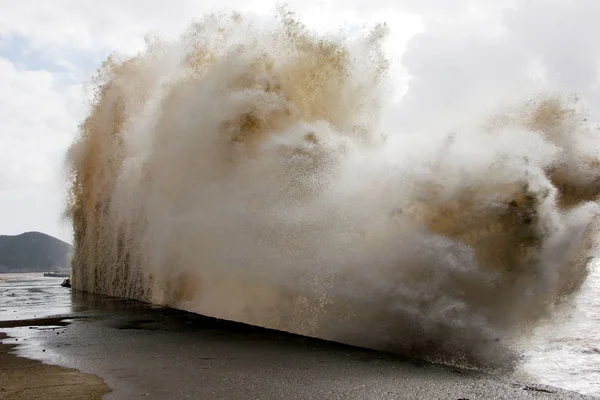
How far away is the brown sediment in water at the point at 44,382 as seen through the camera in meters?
5.62

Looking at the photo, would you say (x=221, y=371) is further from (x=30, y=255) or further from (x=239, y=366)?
(x=30, y=255)

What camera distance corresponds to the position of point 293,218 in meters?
10.2

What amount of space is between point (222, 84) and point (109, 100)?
1093 cm

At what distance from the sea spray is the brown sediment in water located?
416 cm

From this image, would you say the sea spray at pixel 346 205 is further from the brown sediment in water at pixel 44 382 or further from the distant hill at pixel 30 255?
the distant hill at pixel 30 255

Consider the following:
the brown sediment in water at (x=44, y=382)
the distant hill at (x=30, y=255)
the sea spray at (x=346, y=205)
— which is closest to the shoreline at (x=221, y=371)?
the brown sediment in water at (x=44, y=382)

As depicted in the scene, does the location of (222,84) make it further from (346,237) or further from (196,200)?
(346,237)

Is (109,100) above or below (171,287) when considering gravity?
above

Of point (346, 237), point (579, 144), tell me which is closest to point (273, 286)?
point (346, 237)

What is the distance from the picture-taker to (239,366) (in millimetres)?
7129

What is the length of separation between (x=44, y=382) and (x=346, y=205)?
213 inches

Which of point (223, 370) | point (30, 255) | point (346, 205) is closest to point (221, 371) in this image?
point (223, 370)

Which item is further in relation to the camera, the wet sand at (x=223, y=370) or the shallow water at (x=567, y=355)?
the shallow water at (x=567, y=355)

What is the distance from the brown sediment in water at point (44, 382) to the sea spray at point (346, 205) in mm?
4164
